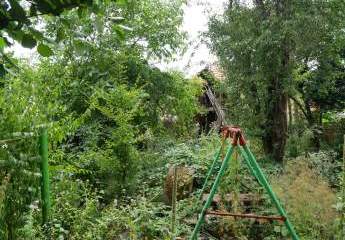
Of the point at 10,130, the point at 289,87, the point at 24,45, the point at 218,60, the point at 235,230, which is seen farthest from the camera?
the point at 218,60

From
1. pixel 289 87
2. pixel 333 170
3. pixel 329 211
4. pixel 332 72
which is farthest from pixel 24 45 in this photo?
pixel 332 72

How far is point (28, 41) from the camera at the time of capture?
1.05 m

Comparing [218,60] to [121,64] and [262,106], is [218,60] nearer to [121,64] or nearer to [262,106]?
[262,106]

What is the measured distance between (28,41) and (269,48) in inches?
324

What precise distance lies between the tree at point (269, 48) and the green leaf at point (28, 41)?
7870 millimetres

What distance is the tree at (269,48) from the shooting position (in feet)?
28.5

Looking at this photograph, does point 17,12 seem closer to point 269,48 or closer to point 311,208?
point 311,208

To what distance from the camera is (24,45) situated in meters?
1.06

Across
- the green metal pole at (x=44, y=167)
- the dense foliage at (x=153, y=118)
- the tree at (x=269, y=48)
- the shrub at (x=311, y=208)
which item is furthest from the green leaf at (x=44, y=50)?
the tree at (x=269, y=48)

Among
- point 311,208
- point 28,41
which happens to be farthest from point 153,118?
point 28,41

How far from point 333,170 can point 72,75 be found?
592 cm

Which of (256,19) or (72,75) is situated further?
(72,75)

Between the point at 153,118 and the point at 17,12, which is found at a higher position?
the point at 153,118

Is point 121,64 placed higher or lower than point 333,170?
higher
